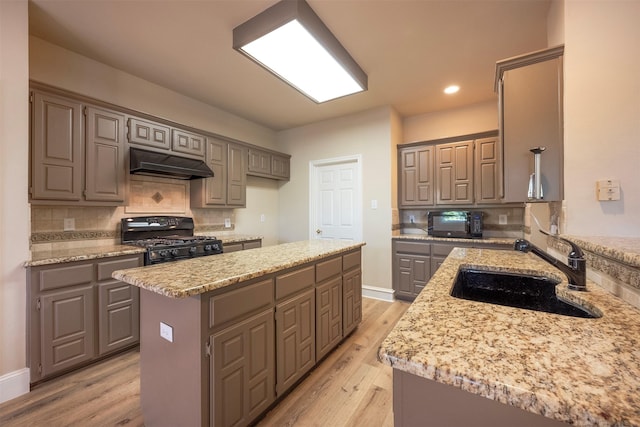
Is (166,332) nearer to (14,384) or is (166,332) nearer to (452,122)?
(14,384)

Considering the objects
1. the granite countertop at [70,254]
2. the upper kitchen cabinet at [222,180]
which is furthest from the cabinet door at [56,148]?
the upper kitchen cabinet at [222,180]

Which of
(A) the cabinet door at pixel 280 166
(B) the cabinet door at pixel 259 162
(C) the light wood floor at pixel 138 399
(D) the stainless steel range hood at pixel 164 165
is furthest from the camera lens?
(A) the cabinet door at pixel 280 166

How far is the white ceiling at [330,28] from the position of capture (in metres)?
1.95

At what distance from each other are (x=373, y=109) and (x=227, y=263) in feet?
10.3

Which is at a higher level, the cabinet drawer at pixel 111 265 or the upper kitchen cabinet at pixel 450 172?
the upper kitchen cabinet at pixel 450 172

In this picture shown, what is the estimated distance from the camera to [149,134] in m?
2.75

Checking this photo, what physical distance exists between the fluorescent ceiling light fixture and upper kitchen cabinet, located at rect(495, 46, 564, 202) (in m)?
1.27

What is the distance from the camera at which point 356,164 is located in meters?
4.06

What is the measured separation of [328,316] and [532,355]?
5.60 feet

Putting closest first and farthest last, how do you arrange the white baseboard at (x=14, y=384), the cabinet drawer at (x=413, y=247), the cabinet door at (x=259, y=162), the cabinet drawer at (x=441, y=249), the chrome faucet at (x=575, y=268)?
the chrome faucet at (x=575, y=268)
the white baseboard at (x=14, y=384)
the cabinet drawer at (x=441, y=249)
the cabinet drawer at (x=413, y=247)
the cabinet door at (x=259, y=162)

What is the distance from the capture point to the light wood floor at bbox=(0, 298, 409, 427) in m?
1.58

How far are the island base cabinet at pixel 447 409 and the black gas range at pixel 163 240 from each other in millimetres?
2437

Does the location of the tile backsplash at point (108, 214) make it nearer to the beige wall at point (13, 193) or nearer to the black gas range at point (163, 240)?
the black gas range at point (163, 240)

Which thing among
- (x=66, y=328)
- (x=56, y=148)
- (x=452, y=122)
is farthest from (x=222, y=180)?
(x=452, y=122)
